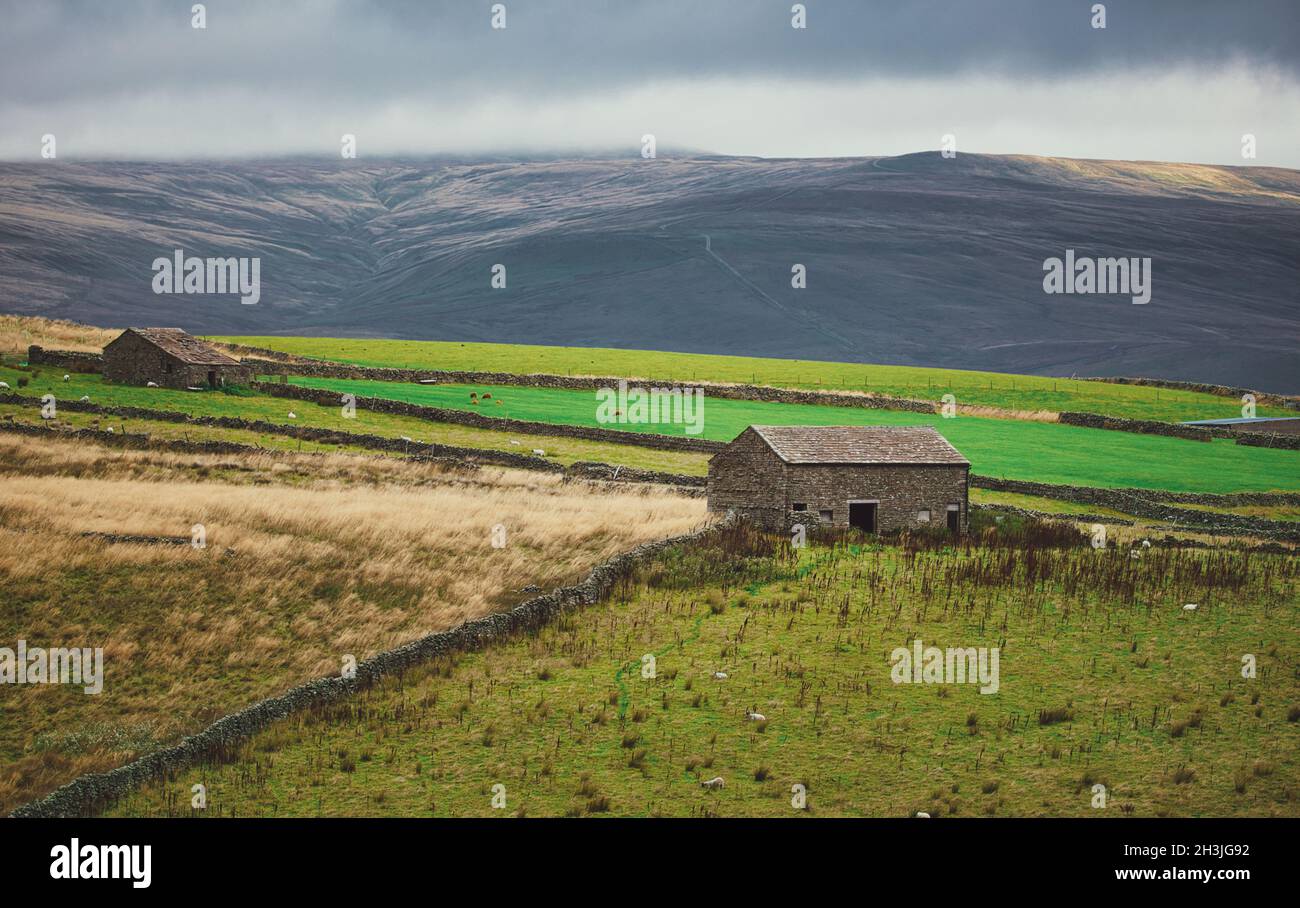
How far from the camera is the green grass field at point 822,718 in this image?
20562 millimetres

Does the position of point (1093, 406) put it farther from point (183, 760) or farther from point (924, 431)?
point (183, 760)

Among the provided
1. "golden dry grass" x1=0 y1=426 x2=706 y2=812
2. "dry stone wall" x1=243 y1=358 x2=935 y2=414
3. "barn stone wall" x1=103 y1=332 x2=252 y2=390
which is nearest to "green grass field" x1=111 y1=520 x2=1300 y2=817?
"golden dry grass" x1=0 y1=426 x2=706 y2=812

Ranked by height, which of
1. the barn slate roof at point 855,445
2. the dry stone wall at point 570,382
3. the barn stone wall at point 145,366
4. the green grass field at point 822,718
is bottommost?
the green grass field at point 822,718

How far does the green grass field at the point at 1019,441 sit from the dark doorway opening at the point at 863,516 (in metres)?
19.6

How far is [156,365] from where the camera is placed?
246 feet

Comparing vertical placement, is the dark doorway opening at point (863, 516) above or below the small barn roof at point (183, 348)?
below

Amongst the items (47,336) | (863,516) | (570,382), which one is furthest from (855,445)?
(47,336)

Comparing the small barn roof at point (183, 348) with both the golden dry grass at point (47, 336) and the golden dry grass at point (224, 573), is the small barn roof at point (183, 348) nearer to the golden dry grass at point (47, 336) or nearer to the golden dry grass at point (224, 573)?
the golden dry grass at point (47, 336)

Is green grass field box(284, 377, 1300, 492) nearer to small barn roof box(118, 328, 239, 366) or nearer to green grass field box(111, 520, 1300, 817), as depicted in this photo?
small barn roof box(118, 328, 239, 366)

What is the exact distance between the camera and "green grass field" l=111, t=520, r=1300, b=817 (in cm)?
2056

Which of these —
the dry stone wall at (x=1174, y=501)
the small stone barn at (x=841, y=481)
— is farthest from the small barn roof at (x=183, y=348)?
the dry stone wall at (x=1174, y=501)

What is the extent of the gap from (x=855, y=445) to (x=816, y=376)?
2723 inches

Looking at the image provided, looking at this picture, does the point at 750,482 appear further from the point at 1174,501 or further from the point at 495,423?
the point at 495,423
